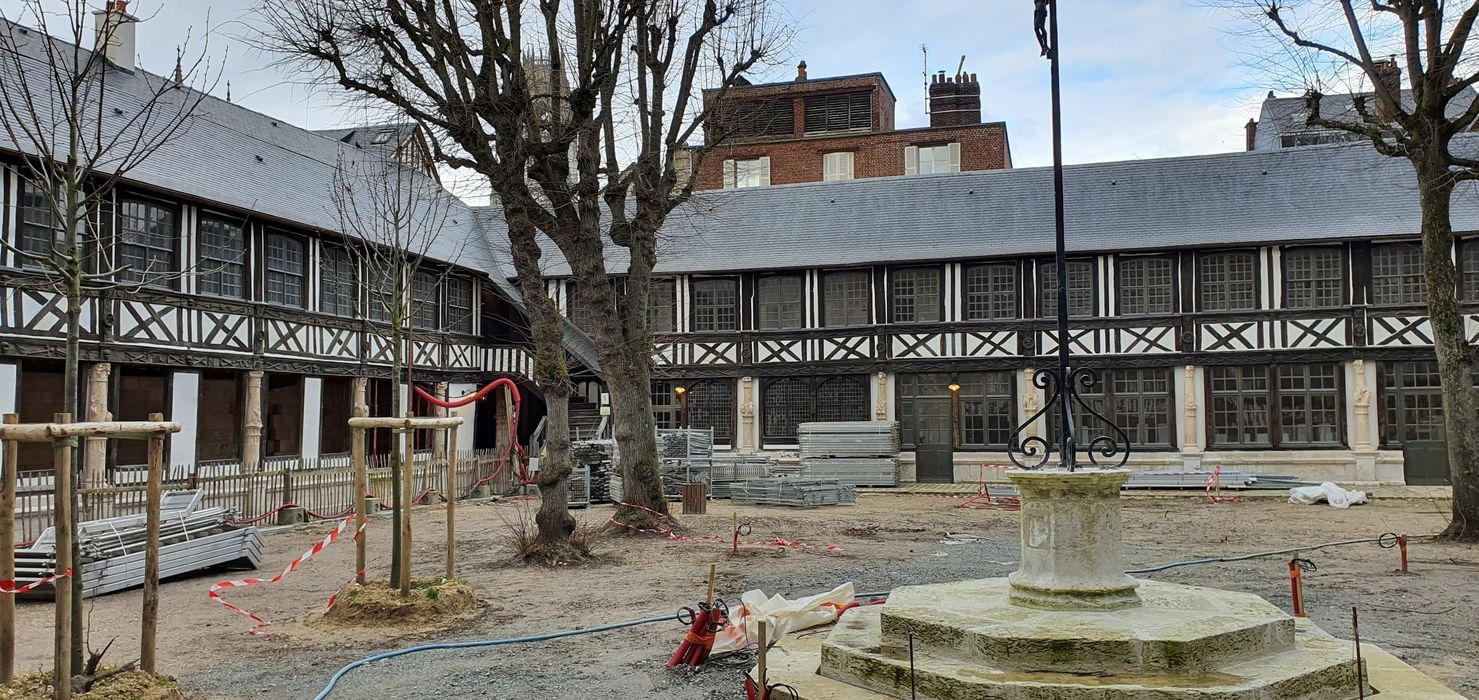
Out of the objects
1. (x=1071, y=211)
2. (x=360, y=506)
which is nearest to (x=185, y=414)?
(x=360, y=506)

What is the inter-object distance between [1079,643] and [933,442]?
18185mm

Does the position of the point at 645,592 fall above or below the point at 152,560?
below

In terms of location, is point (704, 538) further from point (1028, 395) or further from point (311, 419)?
point (1028, 395)

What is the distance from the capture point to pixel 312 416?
19.0 meters

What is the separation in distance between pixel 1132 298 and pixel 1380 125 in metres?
9.98

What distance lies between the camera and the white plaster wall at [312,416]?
1886 centimetres

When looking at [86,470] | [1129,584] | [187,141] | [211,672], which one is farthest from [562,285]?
[1129,584]

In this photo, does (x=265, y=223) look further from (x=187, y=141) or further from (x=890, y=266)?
(x=890, y=266)

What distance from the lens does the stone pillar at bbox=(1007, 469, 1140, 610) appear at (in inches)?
219

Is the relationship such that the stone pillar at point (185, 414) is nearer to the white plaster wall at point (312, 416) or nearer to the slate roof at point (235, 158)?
the white plaster wall at point (312, 416)

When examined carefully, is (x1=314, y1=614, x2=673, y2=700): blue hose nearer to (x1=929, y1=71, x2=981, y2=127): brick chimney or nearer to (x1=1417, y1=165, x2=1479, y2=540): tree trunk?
(x1=1417, y1=165, x2=1479, y2=540): tree trunk

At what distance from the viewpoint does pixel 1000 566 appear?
36.0 feet

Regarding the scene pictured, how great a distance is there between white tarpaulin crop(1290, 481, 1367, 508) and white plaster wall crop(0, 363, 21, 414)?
19392 millimetres

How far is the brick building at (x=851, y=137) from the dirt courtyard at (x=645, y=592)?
19838mm
